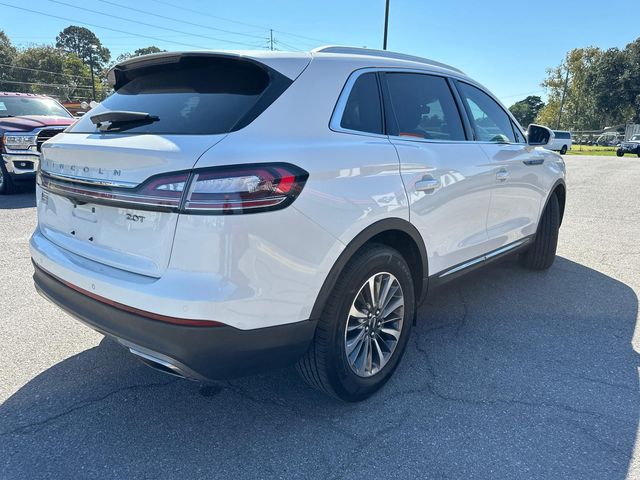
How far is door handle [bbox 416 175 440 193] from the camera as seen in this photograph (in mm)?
2744

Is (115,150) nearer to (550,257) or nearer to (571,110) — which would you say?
(550,257)

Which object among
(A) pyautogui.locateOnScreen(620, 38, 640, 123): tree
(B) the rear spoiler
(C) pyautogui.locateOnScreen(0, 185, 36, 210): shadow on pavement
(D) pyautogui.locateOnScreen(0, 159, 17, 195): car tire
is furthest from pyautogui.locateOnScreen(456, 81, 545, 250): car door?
(A) pyautogui.locateOnScreen(620, 38, 640, 123): tree

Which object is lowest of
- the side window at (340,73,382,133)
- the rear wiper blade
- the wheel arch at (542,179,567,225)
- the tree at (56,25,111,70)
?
the wheel arch at (542,179,567,225)

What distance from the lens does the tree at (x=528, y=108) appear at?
104594mm

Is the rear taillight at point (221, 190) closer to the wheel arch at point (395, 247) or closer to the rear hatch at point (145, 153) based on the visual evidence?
the rear hatch at point (145, 153)

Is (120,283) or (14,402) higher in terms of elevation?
(120,283)

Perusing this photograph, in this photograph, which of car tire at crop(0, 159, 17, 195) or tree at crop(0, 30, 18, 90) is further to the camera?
tree at crop(0, 30, 18, 90)

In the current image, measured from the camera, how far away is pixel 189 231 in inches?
72.9

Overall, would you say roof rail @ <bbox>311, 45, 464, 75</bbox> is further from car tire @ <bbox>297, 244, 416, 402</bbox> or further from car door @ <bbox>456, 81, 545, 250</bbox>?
car tire @ <bbox>297, 244, 416, 402</bbox>

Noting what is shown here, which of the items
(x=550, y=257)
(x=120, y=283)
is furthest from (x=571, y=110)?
(x=120, y=283)

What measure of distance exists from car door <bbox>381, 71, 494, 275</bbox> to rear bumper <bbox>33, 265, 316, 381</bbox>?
3.61ft

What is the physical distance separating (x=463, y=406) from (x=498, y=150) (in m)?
2.07

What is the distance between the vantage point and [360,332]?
2570 mm

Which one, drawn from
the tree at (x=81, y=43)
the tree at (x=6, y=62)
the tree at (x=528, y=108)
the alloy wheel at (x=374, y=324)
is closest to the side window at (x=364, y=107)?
the alloy wheel at (x=374, y=324)
